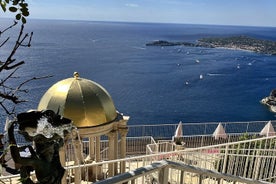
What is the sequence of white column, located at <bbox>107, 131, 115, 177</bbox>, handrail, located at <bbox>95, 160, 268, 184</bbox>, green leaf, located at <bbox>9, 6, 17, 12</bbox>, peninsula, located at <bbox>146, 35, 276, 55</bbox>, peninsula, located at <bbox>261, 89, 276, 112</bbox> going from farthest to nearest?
1. peninsula, located at <bbox>146, 35, 276, 55</bbox>
2. peninsula, located at <bbox>261, 89, 276, 112</bbox>
3. white column, located at <bbox>107, 131, 115, 177</bbox>
4. handrail, located at <bbox>95, 160, 268, 184</bbox>
5. green leaf, located at <bbox>9, 6, 17, 12</bbox>

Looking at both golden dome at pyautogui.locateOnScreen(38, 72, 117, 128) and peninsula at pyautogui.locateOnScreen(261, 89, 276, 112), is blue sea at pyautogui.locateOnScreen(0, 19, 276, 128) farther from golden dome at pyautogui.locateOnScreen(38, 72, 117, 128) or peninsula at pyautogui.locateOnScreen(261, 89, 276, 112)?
golden dome at pyautogui.locateOnScreen(38, 72, 117, 128)

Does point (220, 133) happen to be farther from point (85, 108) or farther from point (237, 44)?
point (237, 44)

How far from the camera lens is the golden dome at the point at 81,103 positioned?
8914 millimetres

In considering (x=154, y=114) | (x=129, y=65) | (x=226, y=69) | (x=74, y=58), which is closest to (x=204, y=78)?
(x=226, y=69)

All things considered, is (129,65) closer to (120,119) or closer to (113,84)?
(113,84)

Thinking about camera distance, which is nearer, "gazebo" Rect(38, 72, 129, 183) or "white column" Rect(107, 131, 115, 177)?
"gazebo" Rect(38, 72, 129, 183)

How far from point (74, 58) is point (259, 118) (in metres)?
56.5

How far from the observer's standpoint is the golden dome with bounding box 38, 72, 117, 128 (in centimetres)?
891

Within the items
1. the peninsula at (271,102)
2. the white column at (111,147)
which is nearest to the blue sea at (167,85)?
the peninsula at (271,102)

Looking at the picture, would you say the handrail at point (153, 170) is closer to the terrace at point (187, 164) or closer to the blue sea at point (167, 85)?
the terrace at point (187, 164)

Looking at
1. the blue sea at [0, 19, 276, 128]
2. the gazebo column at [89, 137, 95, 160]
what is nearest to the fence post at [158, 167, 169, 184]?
the gazebo column at [89, 137, 95, 160]

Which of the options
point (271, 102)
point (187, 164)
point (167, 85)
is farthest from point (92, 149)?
point (167, 85)

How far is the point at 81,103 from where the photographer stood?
902 cm

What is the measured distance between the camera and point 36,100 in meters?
47.3
